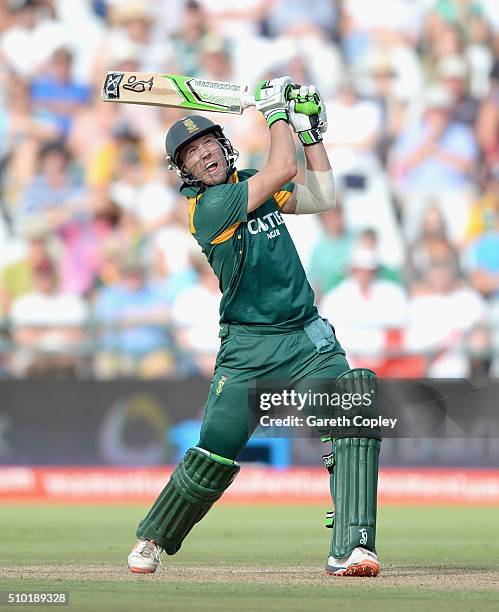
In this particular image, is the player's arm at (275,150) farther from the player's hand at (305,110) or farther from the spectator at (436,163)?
the spectator at (436,163)

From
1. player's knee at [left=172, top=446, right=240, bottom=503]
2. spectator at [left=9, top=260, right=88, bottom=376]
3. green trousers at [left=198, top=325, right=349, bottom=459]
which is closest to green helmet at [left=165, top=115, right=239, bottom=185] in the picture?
green trousers at [left=198, top=325, right=349, bottom=459]

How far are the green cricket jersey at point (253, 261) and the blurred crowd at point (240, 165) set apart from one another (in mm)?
6253

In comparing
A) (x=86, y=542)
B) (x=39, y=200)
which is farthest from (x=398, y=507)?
(x=39, y=200)

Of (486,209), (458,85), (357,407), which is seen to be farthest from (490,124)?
(357,407)

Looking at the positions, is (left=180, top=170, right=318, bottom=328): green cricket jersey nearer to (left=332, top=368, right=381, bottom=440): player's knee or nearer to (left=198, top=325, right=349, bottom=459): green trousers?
(left=198, top=325, right=349, bottom=459): green trousers

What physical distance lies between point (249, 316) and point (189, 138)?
797mm

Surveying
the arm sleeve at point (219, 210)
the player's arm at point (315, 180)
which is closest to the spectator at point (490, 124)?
the player's arm at point (315, 180)

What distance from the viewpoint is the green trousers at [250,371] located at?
5422 millimetres

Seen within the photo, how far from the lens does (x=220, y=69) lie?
45.6ft

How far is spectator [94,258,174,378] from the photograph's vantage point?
476 inches

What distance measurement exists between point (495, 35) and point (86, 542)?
354 inches

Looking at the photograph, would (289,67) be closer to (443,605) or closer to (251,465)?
(251,465)

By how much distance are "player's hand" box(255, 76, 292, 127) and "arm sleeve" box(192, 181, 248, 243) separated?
1.07 ft

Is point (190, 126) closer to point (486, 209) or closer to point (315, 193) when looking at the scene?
point (315, 193)
